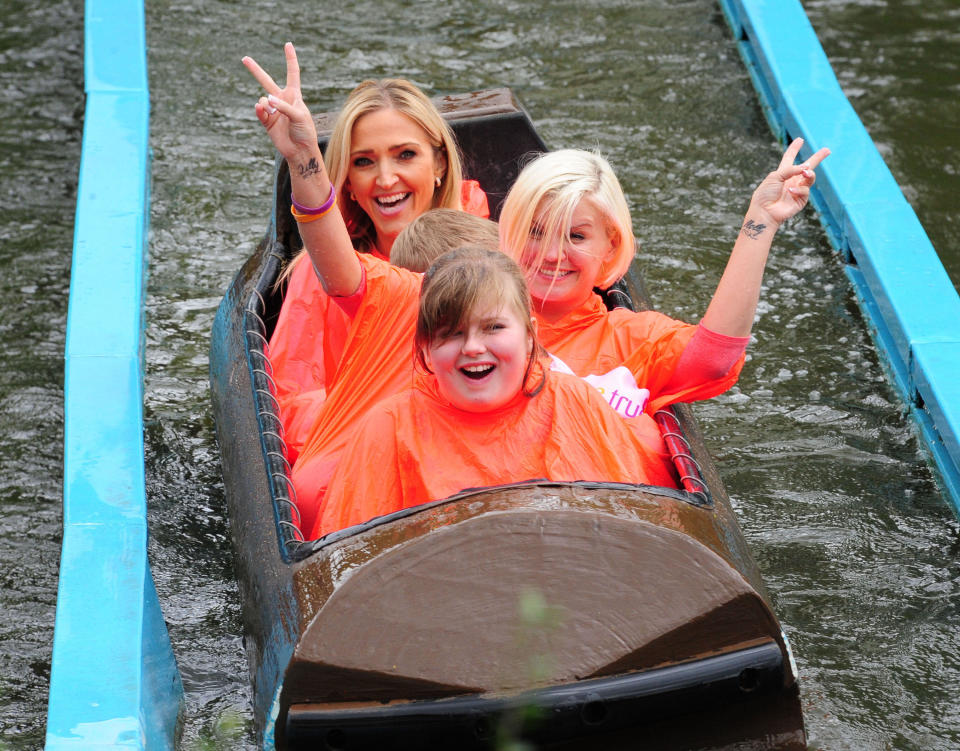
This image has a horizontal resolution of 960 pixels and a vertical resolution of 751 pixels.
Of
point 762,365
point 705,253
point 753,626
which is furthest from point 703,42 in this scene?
point 753,626

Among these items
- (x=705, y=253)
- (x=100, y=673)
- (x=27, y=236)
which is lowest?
(x=100, y=673)

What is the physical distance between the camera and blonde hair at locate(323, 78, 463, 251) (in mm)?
3012

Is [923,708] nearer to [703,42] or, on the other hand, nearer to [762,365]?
[762,365]

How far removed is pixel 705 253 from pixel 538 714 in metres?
2.61

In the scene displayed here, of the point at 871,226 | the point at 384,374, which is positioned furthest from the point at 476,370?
the point at 871,226

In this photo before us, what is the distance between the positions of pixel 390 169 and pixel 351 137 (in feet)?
0.38

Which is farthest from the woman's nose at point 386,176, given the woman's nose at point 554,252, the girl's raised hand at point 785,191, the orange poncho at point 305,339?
the girl's raised hand at point 785,191

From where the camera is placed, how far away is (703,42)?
5.57 m

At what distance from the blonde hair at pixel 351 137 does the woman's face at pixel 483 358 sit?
0.92m

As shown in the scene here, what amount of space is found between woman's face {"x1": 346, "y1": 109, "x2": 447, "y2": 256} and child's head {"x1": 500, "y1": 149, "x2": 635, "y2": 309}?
0.42 m

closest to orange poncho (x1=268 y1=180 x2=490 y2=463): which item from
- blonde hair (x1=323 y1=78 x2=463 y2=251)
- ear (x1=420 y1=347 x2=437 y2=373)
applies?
blonde hair (x1=323 y1=78 x2=463 y2=251)

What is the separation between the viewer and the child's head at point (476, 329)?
7.14 feet

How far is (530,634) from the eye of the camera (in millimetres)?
1910

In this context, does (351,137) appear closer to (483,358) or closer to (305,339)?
(305,339)
